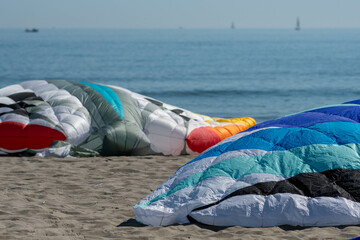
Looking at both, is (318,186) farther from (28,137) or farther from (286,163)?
(28,137)

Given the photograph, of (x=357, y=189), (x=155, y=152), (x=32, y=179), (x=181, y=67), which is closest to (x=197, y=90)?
(x=181, y=67)

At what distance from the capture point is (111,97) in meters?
8.98

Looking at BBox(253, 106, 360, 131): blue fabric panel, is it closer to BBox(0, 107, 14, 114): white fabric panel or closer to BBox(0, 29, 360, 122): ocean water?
BBox(0, 107, 14, 114): white fabric panel

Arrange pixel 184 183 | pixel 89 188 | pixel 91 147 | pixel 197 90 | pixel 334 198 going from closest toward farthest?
pixel 334 198, pixel 184 183, pixel 89 188, pixel 91 147, pixel 197 90

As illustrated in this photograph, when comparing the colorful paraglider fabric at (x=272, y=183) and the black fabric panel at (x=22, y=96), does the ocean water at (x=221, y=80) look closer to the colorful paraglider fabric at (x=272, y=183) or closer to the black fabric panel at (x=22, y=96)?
the black fabric panel at (x=22, y=96)

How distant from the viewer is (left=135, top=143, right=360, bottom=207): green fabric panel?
499 cm

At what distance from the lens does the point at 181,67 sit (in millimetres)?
42562

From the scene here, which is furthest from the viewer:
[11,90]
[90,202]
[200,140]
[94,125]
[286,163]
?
[11,90]

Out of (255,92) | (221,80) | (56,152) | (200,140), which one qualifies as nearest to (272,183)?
(200,140)

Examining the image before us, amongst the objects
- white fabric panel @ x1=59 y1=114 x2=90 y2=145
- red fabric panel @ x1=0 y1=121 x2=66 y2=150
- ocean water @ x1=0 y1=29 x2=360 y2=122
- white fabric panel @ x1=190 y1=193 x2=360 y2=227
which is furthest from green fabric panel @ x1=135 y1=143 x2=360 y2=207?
ocean water @ x1=0 y1=29 x2=360 y2=122

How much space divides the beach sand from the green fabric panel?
0.50 meters

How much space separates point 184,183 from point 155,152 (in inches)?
141

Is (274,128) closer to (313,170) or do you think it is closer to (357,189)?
(313,170)

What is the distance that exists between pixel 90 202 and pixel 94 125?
2.92m
